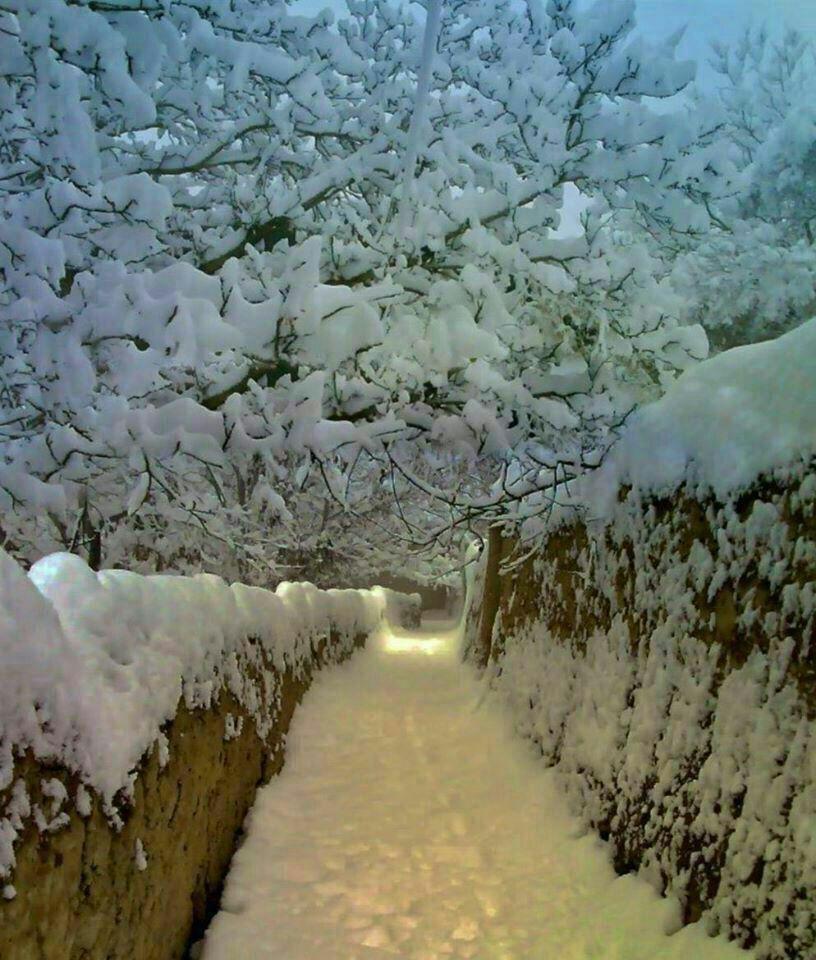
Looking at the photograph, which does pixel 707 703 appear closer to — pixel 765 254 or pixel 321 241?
pixel 321 241

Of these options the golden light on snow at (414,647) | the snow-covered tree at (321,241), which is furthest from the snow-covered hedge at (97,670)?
the golden light on snow at (414,647)

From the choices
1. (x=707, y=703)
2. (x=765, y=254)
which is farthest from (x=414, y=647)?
(x=707, y=703)

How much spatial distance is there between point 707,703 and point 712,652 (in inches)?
9.0

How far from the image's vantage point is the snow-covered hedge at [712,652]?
2682mm

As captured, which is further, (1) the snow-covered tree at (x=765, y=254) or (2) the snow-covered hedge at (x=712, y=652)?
(1) the snow-covered tree at (x=765, y=254)

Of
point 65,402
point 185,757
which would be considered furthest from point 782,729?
point 65,402

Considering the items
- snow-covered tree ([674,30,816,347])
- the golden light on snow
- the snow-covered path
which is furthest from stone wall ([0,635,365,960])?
the golden light on snow

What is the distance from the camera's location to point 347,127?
226 inches

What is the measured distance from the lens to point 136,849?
7.32 feet

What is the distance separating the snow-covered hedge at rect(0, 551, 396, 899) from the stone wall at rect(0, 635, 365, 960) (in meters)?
0.03

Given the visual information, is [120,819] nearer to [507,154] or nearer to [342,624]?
[507,154]

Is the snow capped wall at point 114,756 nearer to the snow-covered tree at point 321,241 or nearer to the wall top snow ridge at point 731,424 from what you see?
the snow-covered tree at point 321,241

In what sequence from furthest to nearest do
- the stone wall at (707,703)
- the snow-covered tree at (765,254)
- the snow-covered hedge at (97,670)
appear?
the snow-covered tree at (765,254) < the stone wall at (707,703) < the snow-covered hedge at (97,670)

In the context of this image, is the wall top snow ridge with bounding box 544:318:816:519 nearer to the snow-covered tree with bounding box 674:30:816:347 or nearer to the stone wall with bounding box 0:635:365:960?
the stone wall with bounding box 0:635:365:960
